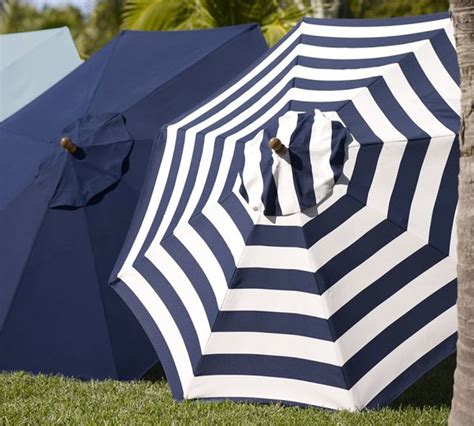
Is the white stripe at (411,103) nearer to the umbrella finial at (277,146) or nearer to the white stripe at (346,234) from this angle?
the white stripe at (346,234)

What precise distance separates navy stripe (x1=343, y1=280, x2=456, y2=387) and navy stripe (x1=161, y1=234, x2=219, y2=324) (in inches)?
31.6

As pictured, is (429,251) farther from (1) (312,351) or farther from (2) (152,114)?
(2) (152,114)

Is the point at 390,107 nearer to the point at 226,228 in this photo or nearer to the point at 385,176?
the point at 385,176

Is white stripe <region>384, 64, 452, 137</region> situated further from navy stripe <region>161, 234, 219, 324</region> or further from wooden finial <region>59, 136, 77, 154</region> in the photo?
wooden finial <region>59, 136, 77, 154</region>

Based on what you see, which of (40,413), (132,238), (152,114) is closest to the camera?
(40,413)

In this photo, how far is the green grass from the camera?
533cm

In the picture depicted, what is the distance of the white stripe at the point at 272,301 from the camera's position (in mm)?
5230

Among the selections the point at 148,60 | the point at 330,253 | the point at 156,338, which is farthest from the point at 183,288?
the point at 148,60

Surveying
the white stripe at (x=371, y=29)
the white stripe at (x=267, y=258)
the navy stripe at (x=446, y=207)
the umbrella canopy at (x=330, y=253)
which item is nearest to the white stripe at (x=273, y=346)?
the umbrella canopy at (x=330, y=253)

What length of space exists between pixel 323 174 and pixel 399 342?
950mm

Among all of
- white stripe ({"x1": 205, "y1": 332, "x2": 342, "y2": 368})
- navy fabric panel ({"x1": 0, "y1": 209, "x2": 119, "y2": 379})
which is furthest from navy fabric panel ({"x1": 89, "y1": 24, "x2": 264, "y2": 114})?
white stripe ({"x1": 205, "y1": 332, "x2": 342, "y2": 368})

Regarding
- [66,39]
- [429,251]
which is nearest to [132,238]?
[429,251]

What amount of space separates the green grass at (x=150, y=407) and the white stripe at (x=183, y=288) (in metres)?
0.42

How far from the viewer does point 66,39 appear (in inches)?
365
